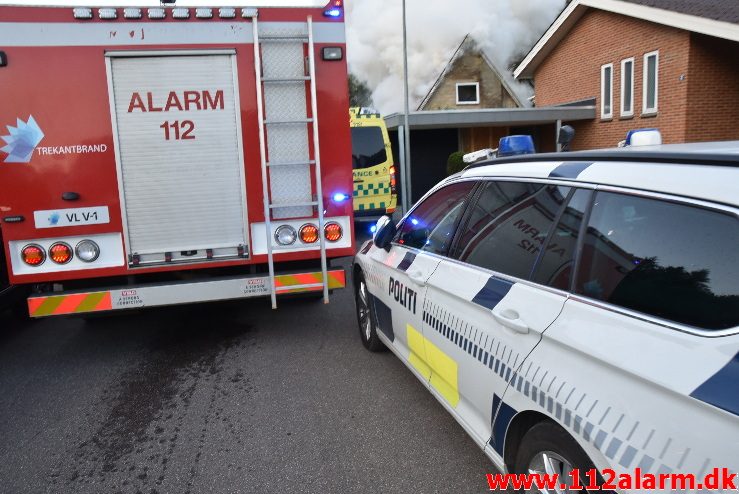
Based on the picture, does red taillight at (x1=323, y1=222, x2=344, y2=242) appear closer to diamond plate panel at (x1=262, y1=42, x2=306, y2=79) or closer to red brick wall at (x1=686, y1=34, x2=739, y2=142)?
diamond plate panel at (x1=262, y1=42, x2=306, y2=79)

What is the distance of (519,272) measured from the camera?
259 cm

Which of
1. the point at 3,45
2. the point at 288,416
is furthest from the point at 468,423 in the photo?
the point at 3,45

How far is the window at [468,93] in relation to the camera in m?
29.7

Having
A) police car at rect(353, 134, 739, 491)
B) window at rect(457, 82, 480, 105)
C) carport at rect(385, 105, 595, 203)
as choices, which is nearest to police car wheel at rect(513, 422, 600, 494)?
police car at rect(353, 134, 739, 491)

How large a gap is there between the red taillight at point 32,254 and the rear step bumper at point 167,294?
0.96 feet

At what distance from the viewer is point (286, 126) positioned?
4.74m

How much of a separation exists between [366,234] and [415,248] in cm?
766

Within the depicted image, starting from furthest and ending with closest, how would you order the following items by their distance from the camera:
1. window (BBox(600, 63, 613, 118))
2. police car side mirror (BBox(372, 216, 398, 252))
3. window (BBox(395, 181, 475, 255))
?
1. window (BBox(600, 63, 613, 118))
2. police car side mirror (BBox(372, 216, 398, 252))
3. window (BBox(395, 181, 475, 255))

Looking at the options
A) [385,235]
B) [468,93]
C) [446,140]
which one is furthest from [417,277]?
[468,93]

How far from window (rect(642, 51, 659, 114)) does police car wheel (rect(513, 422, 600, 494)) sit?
1322cm

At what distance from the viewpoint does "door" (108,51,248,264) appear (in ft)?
14.8

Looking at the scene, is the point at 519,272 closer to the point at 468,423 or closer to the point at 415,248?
the point at 468,423

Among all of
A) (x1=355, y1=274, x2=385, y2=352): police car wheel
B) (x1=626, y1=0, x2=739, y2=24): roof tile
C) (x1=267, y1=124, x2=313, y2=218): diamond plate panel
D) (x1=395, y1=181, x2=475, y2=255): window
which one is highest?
(x1=626, y1=0, x2=739, y2=24): roof tile

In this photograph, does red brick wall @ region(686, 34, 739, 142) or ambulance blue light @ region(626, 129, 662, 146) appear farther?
red brick wall @ region(686, 34, 739, 142)
